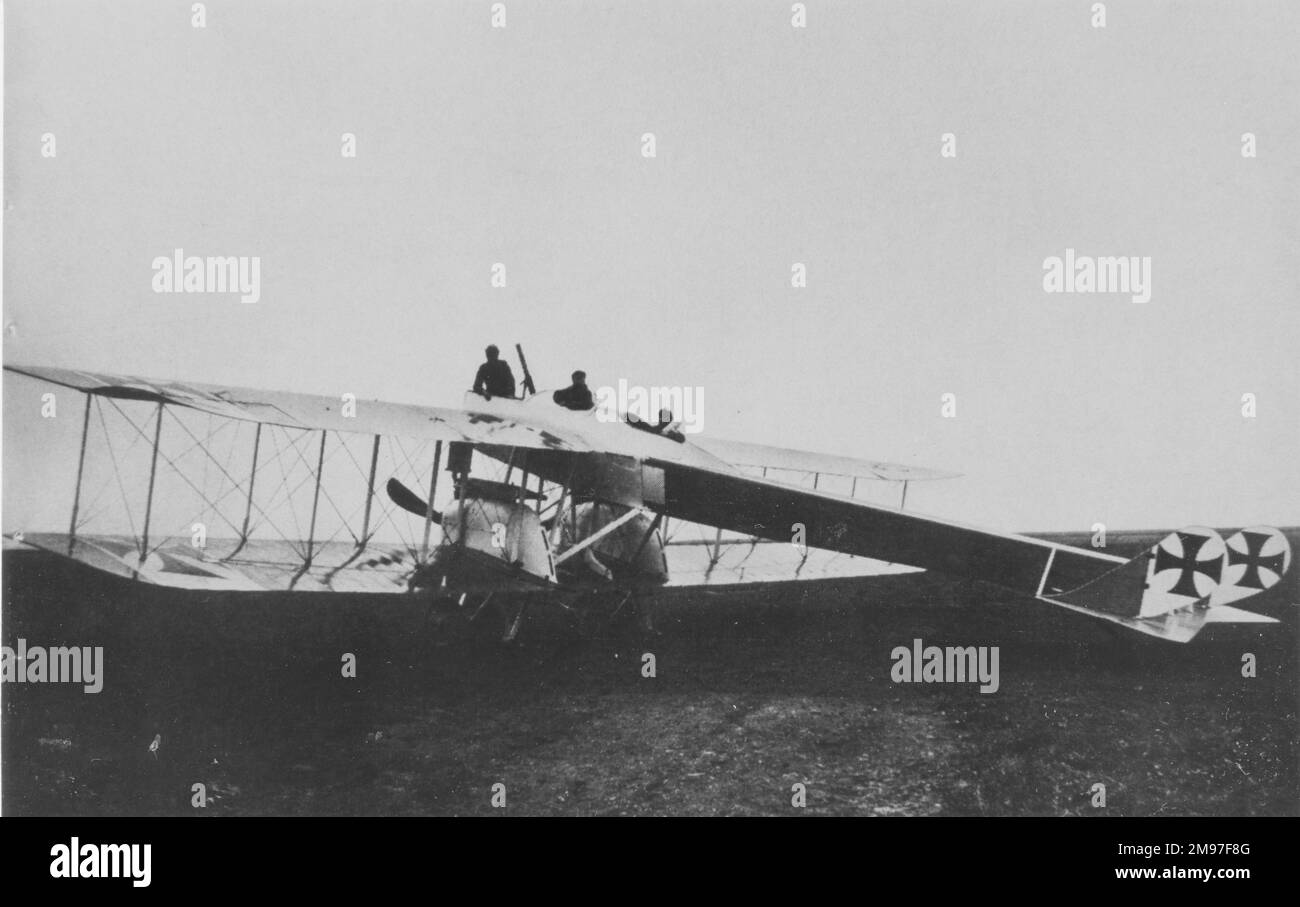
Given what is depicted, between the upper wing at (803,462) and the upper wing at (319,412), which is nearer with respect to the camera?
the upper wing at (319,412)

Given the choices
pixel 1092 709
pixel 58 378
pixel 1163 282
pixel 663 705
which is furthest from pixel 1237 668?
pixel 58 378

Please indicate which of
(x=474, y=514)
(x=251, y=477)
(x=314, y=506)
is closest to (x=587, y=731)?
(x=474, y=514)

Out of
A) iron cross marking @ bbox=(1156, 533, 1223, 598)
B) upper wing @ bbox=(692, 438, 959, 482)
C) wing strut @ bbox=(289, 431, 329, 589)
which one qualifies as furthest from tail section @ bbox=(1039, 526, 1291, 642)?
wing strut @ bbox=(289, 431, 329, 589)

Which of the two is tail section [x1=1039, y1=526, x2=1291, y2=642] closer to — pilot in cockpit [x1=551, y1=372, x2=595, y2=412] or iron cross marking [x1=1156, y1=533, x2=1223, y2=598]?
iron cross marking [x1=1156, y1=533, x2=1223, y2=598]

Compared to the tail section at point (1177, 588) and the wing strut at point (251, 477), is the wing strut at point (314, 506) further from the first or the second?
the tail section at point (1177, 588)

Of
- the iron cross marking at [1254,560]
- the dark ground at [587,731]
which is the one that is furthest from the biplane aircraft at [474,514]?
the dark ground at [587,731]

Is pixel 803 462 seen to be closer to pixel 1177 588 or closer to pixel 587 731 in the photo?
pixel 1177 588
